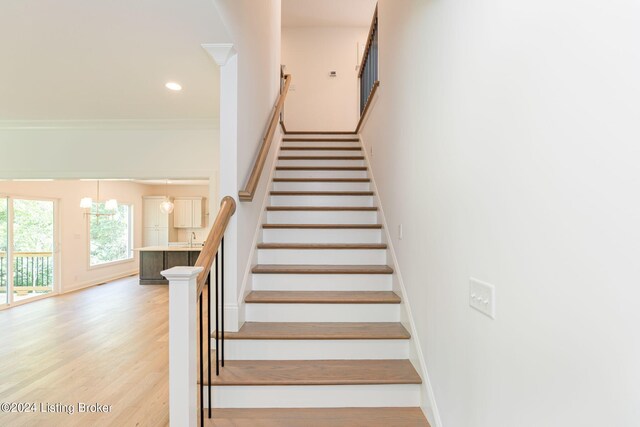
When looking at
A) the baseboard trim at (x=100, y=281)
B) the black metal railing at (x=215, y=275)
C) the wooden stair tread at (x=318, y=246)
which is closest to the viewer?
the black metal railing at (x=215, y=275)

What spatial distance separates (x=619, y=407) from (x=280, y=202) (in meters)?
3.13

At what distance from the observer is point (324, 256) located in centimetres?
298

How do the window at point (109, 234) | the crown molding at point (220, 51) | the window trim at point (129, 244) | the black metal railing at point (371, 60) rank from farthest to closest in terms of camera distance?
the window at point (109, 234)
the window trim at point (129, 244)
the black metal railing at point (371, 60)
the crown molding at point (220, 51)

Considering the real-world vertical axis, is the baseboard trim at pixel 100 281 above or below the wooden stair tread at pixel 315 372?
below

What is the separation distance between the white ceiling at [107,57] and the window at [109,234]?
15.6 feet

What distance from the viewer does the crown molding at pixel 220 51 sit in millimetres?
2244

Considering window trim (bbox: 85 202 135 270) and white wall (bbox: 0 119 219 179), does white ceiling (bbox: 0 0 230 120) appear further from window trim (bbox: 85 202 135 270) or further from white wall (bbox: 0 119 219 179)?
window trim (bbox: 85 202 135 270)

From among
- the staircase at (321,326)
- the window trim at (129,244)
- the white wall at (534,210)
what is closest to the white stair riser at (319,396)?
the staircase at (321,326)

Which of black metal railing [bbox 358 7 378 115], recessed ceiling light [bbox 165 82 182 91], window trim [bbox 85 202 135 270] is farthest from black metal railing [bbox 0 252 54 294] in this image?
black metal railing [bbox 358 7 378 115]

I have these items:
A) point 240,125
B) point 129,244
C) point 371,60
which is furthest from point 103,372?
point 129,244

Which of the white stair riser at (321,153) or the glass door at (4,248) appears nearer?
the white stair riser at (321,153)

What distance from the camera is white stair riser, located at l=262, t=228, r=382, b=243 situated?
124 inches

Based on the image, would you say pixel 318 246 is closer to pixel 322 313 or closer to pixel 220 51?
pixel 322 313

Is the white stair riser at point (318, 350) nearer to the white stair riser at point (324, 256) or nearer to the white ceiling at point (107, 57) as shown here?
the white stair riser at point (324, 256)
